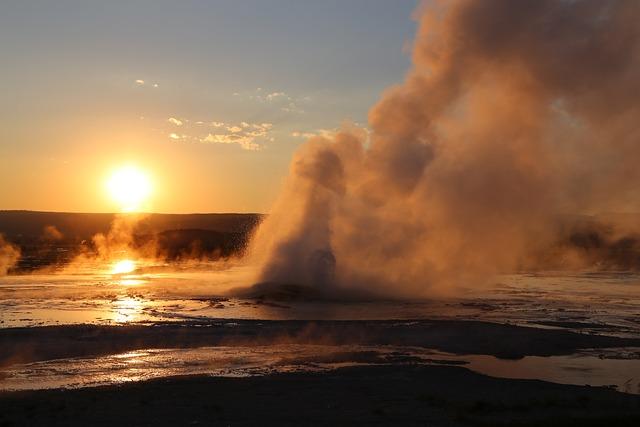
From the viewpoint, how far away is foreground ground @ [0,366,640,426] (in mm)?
11336

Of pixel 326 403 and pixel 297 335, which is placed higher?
pixel 297 335

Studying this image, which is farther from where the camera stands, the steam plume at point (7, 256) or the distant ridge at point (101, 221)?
the distant ridge at point (101, 221)

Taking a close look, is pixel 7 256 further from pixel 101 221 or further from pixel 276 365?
pixel 101 221

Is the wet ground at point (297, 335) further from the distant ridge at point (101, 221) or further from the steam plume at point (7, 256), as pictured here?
the distant ridge at point (101, 221)

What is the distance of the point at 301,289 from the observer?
3058cm

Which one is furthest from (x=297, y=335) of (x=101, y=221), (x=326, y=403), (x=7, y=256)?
(x=101, y=221)

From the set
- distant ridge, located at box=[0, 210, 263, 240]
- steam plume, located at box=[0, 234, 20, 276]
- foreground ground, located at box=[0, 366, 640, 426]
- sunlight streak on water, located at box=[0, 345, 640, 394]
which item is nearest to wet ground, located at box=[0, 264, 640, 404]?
sunlight streak on water, located at box=[0, 345, 640, 394]

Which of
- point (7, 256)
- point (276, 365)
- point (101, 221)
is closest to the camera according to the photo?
point (276, 365)

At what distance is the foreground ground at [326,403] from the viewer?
11336 millimetres

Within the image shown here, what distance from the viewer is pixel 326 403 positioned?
40.7ft

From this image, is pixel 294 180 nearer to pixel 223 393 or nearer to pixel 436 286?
pixel 436 286

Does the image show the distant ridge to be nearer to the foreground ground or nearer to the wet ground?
the wet ground

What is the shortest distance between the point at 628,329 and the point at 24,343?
55.9 ft

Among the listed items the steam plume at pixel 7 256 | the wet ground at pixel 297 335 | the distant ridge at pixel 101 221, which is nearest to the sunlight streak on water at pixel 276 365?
the wet ground at pixel 297 335
